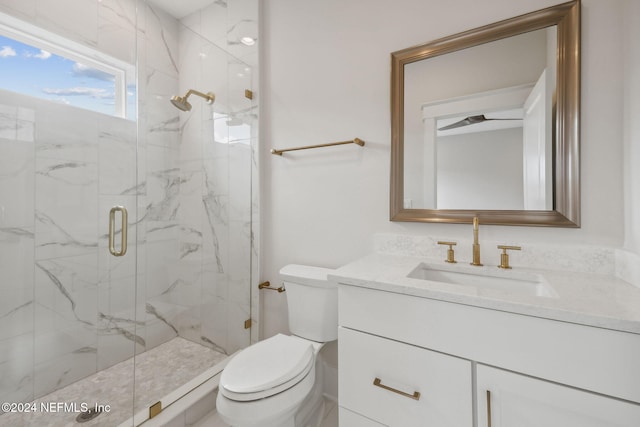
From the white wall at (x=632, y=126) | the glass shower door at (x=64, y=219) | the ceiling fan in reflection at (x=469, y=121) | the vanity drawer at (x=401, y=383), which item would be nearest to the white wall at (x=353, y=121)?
the white wall at (x=632, y=126)

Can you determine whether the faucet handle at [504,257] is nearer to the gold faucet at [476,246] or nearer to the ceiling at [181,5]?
the gold faucet at [476,246]

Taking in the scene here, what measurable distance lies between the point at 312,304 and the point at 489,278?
84 centimetres

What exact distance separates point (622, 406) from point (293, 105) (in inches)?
73.1

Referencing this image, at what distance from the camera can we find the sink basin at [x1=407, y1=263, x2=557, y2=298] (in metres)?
1.08

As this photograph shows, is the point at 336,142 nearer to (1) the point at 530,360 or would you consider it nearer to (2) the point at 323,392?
(1) the point at 530,360

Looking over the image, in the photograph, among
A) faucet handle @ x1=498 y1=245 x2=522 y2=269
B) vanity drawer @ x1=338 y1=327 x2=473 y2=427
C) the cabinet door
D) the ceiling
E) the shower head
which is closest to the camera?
the cabinet door

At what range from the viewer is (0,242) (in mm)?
1415

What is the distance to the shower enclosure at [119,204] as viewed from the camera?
4.83 feet

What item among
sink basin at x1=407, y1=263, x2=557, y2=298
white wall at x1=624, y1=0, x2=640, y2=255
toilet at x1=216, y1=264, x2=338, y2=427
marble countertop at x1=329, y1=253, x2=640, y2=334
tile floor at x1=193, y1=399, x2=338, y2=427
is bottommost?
tile floor at x1=193, y1=399, x2=338, y2=427

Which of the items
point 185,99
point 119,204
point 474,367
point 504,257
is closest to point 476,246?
point 504,257

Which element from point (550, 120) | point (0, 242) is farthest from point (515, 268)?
point (0, 242)

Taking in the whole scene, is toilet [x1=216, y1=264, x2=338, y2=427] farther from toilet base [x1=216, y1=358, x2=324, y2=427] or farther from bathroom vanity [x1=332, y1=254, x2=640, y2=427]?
bathroom vanity [x1=332, y1=254, x2=640, y2=427]

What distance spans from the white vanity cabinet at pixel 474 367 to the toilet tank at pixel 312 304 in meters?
0.37

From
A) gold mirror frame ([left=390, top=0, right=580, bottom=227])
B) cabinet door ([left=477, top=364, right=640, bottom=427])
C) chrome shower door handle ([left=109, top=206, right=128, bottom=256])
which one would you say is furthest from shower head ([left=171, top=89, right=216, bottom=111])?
cabinet door ([left=477, top=364, right=640, bottom=427])
